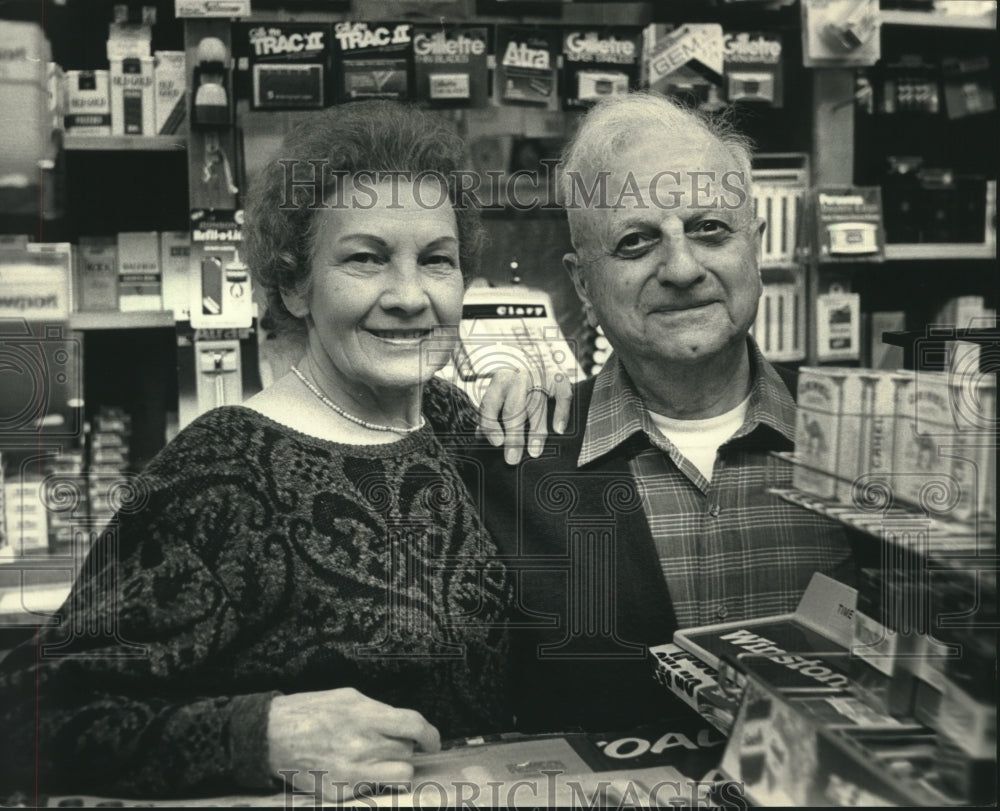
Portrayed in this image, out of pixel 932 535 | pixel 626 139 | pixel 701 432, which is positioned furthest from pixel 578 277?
pixel 932 535

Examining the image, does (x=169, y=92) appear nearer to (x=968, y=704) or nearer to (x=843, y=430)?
(x=843, y=430)

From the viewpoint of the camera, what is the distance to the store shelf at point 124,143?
1.92 metres

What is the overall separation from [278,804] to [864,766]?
815 millimetres

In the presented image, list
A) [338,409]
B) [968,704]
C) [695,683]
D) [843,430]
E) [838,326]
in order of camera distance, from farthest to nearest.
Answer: [838,326]
[338,409]
[695,683]
[843,430]
[968,704]

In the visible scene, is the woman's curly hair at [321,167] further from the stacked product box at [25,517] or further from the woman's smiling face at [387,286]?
the stacked product box at [25,517]

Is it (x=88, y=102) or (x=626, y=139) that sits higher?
(x=88, y=102)

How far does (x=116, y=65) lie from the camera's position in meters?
1.96

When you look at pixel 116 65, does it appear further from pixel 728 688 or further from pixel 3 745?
pixel 728 688

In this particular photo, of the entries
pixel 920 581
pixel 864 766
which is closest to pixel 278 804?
pixel 864 766

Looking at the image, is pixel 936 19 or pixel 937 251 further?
pixel 937 251

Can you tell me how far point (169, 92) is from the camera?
6.64 feet

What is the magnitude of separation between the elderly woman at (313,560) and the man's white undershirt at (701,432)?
0.31 meters

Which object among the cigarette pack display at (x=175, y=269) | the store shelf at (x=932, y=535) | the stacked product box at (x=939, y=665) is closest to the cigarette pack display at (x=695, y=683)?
the stacked product box at (x=939, y=665)

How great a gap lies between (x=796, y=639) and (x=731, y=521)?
267 mm
